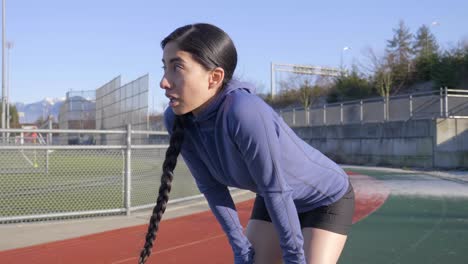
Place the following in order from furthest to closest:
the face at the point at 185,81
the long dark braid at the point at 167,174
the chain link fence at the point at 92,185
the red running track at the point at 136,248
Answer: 1. the chain link fence at the point at 92,185
2. the red running track at the point at 136,248
3. the long dark braid at the point at 167,174
4. the face at the point at 185,81

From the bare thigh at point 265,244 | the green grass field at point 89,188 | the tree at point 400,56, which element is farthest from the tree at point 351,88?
the bare thigh at point 265,244

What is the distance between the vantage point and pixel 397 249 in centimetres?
568

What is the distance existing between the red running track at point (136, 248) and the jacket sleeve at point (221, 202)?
3122mm

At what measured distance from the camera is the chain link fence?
317 inches

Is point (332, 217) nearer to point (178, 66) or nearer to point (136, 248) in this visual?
point (178, 66)

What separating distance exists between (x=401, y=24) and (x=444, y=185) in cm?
3917

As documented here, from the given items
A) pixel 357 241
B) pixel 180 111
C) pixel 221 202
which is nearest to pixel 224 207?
pixel 221 202

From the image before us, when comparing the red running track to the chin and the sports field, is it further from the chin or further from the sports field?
the chin

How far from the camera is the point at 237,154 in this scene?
1.99 m

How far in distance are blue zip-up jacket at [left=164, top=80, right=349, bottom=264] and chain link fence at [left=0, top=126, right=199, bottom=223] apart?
5.90 meters

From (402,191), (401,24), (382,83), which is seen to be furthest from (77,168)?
(401,24)

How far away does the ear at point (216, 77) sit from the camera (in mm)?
2046

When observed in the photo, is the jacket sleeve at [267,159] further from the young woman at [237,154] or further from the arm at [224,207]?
the arm at [224,207]

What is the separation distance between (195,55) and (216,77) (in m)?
0.13
